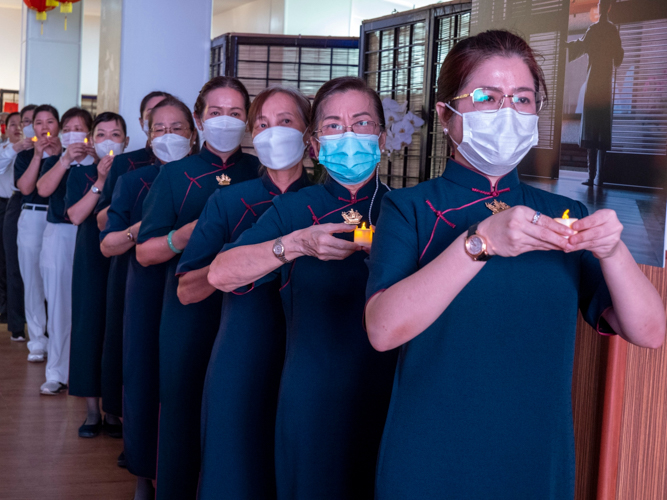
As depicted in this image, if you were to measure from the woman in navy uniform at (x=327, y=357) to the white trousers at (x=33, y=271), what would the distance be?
4.16m

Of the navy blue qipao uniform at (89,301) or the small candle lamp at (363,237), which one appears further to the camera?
the navy blue qipao uniform at (89,301)

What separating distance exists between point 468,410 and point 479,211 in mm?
370

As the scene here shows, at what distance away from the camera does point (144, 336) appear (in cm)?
308

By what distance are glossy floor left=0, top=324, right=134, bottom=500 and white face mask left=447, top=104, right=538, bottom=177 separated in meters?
2.51

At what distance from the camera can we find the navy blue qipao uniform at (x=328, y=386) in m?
1.80

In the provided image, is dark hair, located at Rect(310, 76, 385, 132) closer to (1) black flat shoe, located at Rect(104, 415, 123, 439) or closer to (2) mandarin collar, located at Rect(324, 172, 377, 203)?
(2) mandarin collar, located at Rect(324, 172, 377, 203)

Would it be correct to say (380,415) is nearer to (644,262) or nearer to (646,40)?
(644,262)

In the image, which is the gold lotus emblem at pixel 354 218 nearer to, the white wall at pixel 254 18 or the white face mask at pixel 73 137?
the white face mask at pixel 73 137

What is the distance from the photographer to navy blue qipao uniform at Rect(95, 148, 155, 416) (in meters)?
3.65

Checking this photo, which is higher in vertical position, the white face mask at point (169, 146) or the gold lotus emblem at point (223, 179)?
the white face mask at point (169, 146)

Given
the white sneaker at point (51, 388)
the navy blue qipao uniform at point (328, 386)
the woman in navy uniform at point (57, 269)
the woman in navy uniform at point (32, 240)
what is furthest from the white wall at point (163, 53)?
the navy blue qipao uniform at point (328, 386)

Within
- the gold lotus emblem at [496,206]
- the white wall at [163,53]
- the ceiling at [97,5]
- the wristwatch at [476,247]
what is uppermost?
the ceiling at [97,5]

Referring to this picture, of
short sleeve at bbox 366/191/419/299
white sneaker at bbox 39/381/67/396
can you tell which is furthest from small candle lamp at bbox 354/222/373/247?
white sneaker at bbox 39/381/67/396

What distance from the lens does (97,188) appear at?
156 inches
